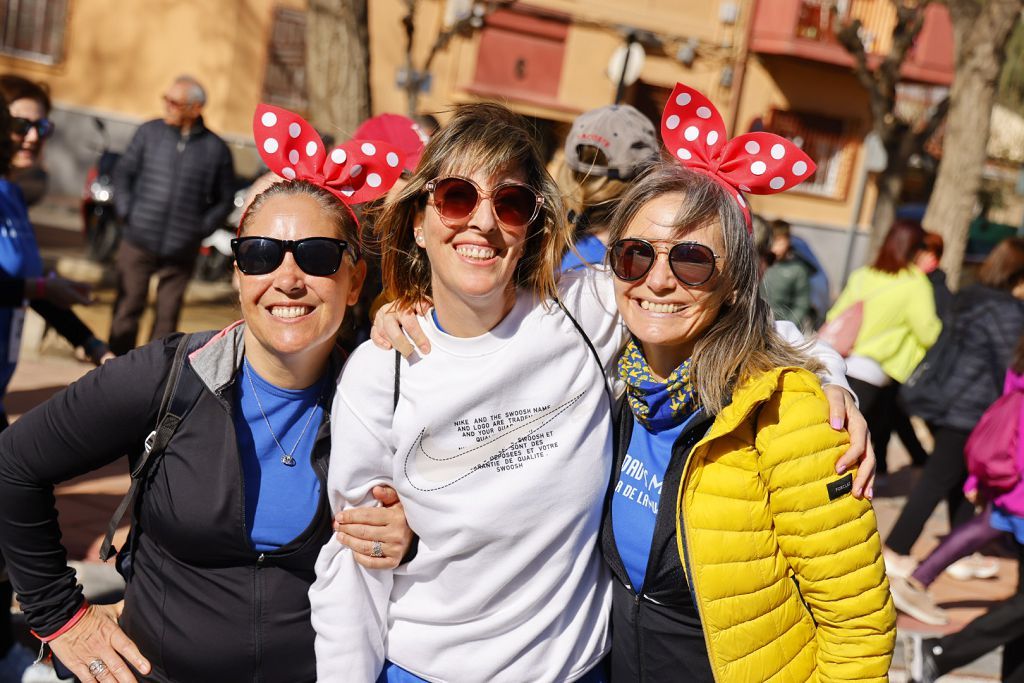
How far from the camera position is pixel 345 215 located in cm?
248

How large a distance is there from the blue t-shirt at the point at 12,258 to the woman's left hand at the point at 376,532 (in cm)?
200

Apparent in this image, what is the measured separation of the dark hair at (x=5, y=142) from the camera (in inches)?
144

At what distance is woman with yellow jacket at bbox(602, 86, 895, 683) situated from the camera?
6.91ft

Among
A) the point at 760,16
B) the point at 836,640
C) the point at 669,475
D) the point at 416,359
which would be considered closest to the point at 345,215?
the point at 416,359

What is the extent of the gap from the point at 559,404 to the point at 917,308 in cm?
499

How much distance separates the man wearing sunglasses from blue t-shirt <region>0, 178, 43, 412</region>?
351 cm

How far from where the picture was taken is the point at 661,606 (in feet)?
7.50

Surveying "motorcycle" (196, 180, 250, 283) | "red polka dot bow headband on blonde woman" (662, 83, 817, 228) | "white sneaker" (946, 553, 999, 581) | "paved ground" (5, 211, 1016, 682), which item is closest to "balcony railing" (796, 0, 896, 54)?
"paved ground" (5, 211, 1016, 682)

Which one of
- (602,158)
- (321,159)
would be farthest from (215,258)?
(321,159)

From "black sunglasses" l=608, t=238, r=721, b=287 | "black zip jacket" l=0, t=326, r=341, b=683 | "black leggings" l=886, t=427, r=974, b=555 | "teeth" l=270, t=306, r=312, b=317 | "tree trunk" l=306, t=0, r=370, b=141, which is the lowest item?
"black leggings" l=886, t=427, r=974, b=555

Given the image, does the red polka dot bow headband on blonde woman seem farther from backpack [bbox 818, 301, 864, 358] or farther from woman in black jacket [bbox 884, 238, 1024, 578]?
backpack [bbox 818, 301, 864, 358]

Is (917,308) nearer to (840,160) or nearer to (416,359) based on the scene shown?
(416,359)

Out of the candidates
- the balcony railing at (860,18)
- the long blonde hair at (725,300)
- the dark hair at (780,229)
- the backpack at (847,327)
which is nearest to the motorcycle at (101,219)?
the dark hair at (780,229)

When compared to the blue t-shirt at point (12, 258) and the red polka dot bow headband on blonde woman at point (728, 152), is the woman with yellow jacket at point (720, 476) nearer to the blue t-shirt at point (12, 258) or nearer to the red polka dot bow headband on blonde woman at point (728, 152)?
the red polka dot bow headband on blonde woman at point (728, 152)
